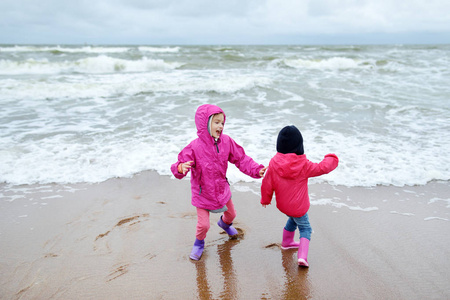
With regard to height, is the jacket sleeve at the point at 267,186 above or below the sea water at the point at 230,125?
above

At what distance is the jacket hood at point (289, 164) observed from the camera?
2.61 metres

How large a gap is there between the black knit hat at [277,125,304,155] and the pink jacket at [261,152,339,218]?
43 mm

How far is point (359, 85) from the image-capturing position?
13938 millimetres

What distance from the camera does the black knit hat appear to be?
2566mm

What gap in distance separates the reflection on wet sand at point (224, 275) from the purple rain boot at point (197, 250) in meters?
0.05

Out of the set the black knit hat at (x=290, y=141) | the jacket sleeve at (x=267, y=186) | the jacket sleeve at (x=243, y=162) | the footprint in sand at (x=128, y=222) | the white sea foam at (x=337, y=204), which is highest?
the black knit hat at (x=290, y=141)

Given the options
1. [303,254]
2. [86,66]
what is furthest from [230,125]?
[86,66]

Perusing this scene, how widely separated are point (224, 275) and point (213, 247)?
17.6 inches

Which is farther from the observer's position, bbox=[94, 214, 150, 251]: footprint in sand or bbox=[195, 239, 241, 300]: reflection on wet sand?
bbox=[94, 214, 150, 251]: footprint in sand

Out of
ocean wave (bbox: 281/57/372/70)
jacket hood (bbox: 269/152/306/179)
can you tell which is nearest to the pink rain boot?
jacket hood (bbox: 269/152/306/179)

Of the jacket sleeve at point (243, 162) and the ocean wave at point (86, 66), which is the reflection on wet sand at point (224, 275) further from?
the ocean wave at point (86, 66)

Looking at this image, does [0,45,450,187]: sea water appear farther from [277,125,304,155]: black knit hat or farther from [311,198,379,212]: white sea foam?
[277,125,304,155]: black knit hat

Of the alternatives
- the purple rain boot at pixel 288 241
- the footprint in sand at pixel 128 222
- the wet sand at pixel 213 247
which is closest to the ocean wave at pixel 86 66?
the wet sand at pixel 213 247

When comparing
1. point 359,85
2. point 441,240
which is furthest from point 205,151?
point 359,85
